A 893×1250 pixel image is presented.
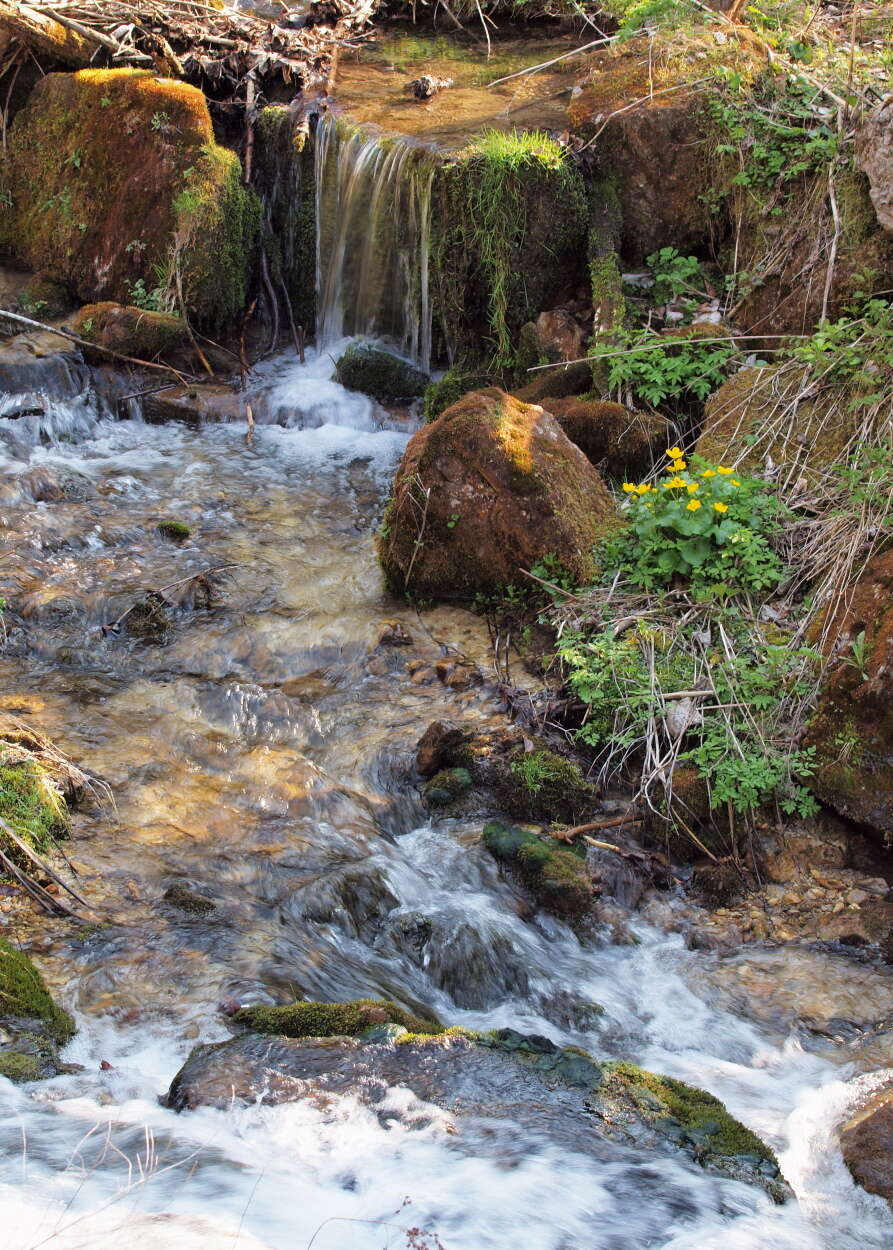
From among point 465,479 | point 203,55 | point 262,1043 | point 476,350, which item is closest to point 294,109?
point 203,55

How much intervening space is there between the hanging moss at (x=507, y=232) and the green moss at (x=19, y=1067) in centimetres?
589

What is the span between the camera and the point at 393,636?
564 cm

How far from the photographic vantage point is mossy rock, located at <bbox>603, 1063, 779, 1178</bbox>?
262cm

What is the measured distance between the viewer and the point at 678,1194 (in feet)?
8.10

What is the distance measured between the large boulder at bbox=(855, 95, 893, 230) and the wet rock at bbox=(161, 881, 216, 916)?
17.0 feet

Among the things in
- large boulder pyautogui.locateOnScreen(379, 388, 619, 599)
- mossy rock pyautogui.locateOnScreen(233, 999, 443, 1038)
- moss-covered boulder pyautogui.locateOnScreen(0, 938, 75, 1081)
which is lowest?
mossy rock pyautogui.locateOnScreen(233, 999, 443, 1038)

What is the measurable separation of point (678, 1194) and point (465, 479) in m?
3.86

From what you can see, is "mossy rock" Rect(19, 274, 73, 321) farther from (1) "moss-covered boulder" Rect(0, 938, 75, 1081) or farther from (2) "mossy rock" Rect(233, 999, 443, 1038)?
(2) "mossy rock" Rect(233, 999, 443, 1038)

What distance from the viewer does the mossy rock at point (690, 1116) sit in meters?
2.62

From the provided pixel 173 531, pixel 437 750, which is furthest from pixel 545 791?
pixel 173 531

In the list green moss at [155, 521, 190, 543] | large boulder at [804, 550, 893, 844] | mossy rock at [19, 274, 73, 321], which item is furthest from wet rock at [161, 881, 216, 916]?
mossy rock at [19, 274, 73, 321]

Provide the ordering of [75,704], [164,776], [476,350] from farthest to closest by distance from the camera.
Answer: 1. [476,350]
2. [75,704]
3. [164,776]

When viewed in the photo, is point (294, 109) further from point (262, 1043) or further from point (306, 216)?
point (262, 1043)

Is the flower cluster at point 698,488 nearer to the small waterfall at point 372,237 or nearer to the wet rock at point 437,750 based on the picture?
the wet rock at point 437,750
